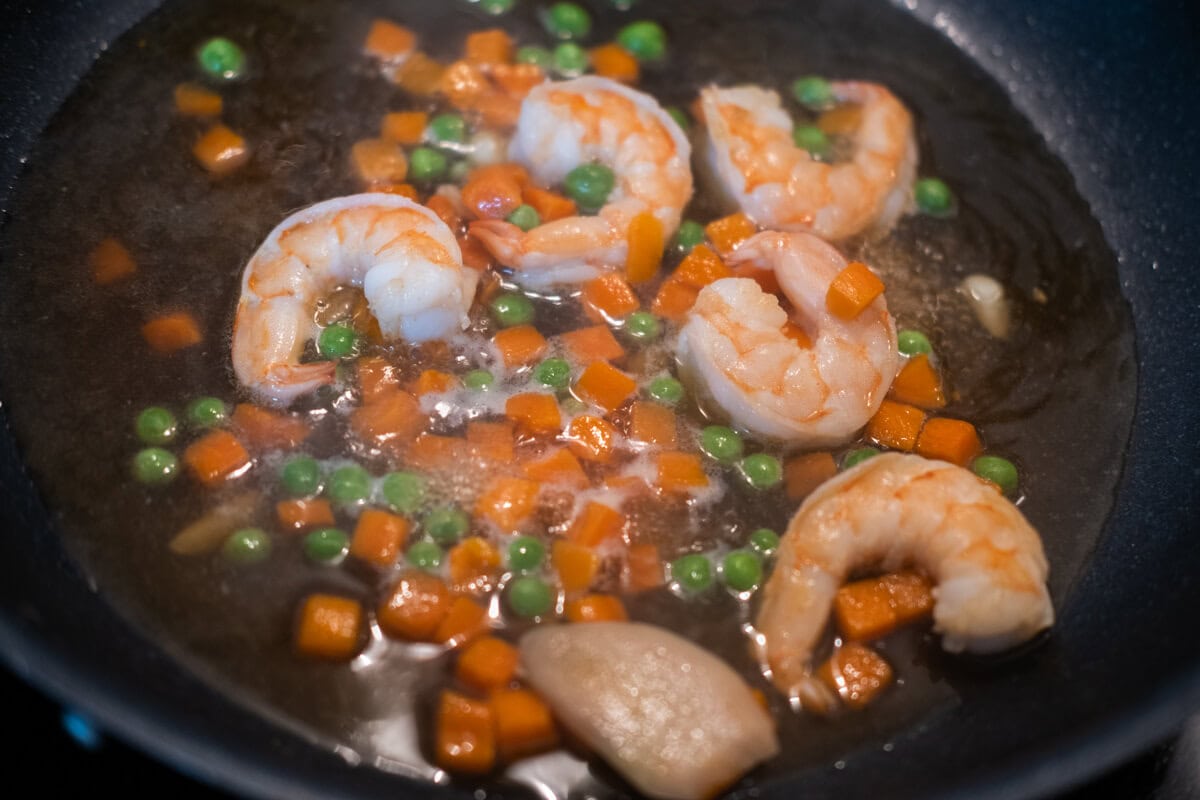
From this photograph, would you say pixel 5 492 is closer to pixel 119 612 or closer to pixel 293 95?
pixel 119 612

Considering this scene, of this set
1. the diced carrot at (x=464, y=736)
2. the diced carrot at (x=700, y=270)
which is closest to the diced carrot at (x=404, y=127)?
the diced carrot at (x=700, y=270)

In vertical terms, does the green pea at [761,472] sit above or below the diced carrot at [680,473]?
above

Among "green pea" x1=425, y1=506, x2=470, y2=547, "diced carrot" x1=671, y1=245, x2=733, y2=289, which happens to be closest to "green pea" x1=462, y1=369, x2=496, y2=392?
"green pea" x1=425, y1=506, x2=470, y2=547

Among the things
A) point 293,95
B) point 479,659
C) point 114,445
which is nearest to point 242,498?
point 114,445

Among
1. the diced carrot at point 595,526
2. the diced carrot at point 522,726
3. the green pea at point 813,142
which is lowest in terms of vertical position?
the diced carrot at point 522,726

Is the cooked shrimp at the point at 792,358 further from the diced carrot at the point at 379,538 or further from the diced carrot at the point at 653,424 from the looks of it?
the diced carrot at the point at 379,538

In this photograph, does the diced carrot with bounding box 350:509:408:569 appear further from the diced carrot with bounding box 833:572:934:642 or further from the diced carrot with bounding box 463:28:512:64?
the diced carrot with bounding box 463:28:512:64
